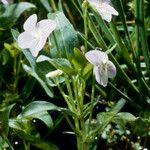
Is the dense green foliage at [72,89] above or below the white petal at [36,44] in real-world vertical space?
below

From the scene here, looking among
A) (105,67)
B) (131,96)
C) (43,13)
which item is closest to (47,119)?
(105,67)

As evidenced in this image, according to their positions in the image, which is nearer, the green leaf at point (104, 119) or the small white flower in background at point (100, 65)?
the small white flower in background at point (100, 65)

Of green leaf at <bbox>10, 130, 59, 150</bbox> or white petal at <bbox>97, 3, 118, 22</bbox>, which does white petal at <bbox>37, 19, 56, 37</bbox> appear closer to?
white petal at <bbox>97, 3, 118, 22</bbox>

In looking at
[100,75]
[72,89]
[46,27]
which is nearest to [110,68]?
[100,75]

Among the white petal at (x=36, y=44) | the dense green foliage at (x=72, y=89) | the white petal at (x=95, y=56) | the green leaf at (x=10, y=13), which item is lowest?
the dense green foliage at (x=72, y=89)

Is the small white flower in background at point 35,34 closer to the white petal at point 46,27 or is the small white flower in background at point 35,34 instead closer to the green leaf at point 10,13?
the white petal at point 46,27

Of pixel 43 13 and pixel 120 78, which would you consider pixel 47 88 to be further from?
pixel 43 13

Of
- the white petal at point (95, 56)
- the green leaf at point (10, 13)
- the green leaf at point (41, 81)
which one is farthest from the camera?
the green leaf at point (10, 13)

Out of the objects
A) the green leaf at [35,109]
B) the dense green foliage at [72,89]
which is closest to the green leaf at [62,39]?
the dense green foliage at [72,89]
